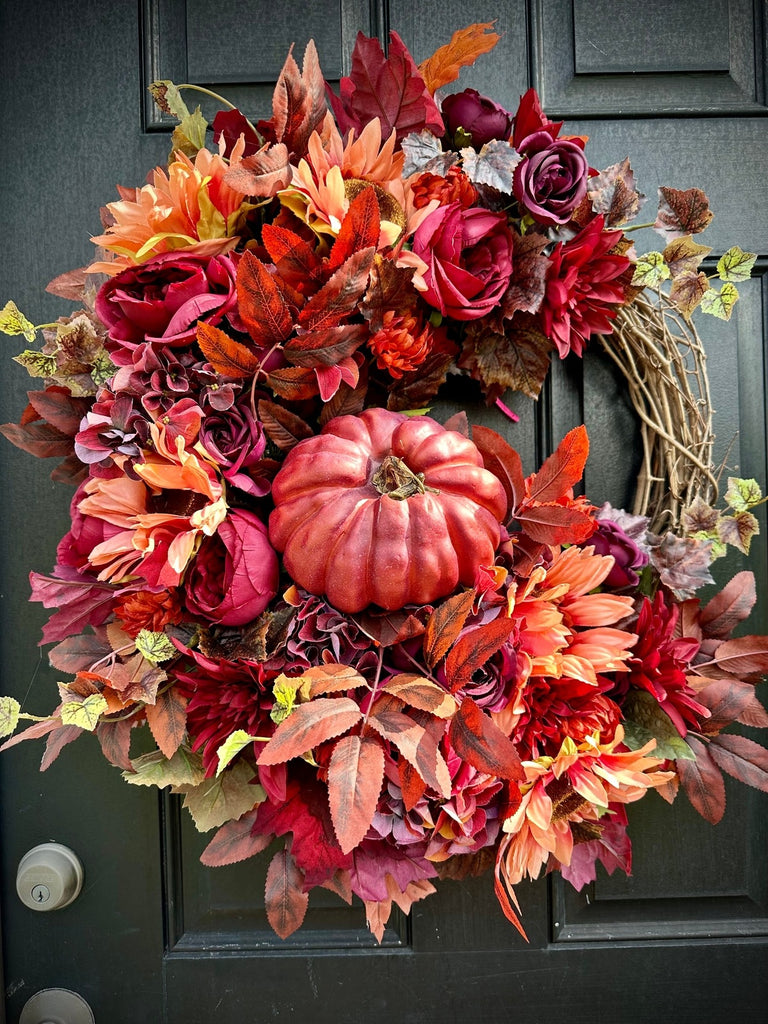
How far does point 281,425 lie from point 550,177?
0.37 metres

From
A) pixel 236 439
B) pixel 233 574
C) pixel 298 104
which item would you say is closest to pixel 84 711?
pixel 233 574

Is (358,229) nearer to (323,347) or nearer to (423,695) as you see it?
(323,347)

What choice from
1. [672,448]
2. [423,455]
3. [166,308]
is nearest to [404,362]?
[423,455]

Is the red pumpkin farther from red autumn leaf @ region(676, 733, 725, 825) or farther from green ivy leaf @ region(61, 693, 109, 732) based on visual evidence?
red autumn leaf @ region(676, 733, 725, 825)

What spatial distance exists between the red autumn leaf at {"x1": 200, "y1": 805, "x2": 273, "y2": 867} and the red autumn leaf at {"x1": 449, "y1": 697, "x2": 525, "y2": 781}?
25 centimetres

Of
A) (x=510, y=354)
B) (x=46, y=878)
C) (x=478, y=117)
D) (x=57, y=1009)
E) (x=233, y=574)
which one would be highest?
(x=478, y=117)

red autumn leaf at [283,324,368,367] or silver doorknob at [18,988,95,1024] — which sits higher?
red autumn leaf at [283,324,368,367]

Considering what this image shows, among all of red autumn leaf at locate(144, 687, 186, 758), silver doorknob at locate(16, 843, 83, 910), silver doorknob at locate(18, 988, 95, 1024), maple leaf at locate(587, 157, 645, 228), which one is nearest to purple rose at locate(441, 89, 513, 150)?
maple leaf at locate(587, 157, 645, 228)

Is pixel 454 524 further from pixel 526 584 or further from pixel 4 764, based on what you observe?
pixel 4 764

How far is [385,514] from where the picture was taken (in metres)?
0.60

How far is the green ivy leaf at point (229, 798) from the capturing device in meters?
0.68

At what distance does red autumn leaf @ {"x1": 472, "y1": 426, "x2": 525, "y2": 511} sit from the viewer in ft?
2.17

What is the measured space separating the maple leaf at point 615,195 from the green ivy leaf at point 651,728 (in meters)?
0.51

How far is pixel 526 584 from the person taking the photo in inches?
25.9
